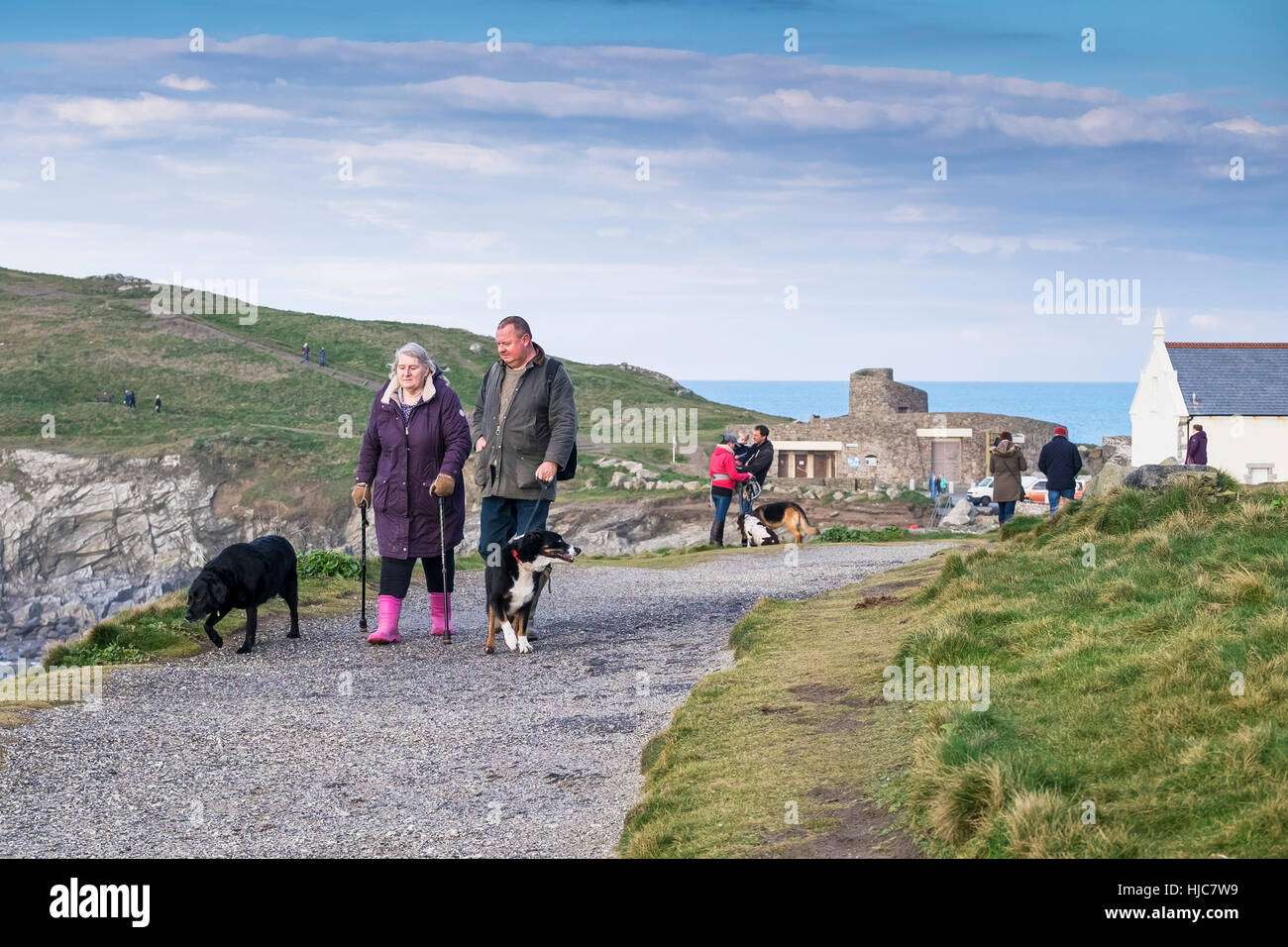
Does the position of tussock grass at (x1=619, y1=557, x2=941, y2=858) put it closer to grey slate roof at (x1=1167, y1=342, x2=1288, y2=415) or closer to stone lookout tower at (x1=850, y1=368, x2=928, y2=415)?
grey slate roof at (x1=1167, y1=342, x2=1288, y2=415)

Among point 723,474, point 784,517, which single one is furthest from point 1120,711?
point 784,517

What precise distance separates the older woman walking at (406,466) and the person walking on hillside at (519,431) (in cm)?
30

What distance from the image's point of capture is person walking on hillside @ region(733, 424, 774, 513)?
940 inches

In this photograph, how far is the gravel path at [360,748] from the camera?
6.15 m

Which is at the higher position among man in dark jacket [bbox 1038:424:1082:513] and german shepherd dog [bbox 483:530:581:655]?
man in dark jacket [bbox 1038:424:1082:513]

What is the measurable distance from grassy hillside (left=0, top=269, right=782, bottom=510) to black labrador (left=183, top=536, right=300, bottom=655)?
57.8 meters

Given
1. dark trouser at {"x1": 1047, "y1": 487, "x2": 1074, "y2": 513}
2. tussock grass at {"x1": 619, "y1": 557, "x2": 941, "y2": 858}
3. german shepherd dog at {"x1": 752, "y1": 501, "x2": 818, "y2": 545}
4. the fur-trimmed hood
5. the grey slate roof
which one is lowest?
tussock grass at {"x1": 619, "y1": 557, "x2": 941, "y2": 858}

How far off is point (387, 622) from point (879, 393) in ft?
185

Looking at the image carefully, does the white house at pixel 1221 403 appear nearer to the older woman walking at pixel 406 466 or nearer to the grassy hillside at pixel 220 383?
the grassy hillside at pixel 220 383

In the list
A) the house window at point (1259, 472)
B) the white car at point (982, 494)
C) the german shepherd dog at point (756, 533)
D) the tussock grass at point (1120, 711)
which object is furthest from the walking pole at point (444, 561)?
the white car at point (982, 494)

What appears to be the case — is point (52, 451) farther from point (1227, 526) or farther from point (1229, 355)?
point (1227, 526)

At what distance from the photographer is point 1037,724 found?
590cm

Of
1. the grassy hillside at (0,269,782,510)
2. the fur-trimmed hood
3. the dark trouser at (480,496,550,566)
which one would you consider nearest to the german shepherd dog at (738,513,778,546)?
the dark trouser at (480,496,550,566)

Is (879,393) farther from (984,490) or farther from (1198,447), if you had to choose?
(1198,447)
